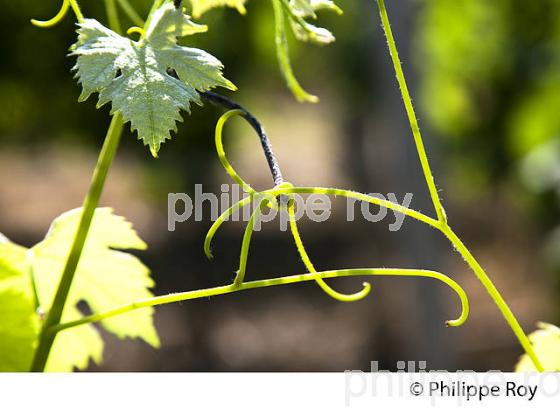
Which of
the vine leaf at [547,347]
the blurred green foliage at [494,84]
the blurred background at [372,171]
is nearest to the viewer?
the vine leaf at [547,347]

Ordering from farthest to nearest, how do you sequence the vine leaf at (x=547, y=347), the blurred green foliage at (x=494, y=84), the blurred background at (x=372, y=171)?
1. the blurred green foliage at (x=494, y=84)
2. the blurred background at (x=372, y=171)
3. the vine leaf at (x=547, y=347)

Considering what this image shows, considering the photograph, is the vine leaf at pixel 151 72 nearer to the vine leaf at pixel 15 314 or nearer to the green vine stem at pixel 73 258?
the green vine stem at pixel 73 258

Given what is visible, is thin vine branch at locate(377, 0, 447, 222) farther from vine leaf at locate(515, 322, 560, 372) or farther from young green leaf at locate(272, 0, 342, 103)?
vine leaf at locate(515, 322, 560, 372)

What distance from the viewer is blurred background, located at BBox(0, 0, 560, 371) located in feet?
10.7

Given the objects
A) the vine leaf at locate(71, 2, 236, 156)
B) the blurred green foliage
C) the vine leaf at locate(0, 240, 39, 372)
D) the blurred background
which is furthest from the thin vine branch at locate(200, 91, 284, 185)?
the blurred green foliage

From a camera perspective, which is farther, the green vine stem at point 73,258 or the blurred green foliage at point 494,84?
the blurred green foliage at point 494,84

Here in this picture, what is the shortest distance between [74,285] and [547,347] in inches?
14.3

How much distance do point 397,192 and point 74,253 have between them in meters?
2.73

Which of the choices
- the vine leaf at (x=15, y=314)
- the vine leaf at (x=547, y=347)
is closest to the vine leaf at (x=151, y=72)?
the vine leaf at (x=15, y=314)

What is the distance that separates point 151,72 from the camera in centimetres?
45

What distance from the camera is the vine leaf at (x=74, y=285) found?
1.66 ft

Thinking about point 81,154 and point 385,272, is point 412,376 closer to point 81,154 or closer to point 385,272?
point 385,272

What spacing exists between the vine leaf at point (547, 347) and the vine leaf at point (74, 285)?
271mm

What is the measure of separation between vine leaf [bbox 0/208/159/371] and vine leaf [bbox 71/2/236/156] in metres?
0.10
